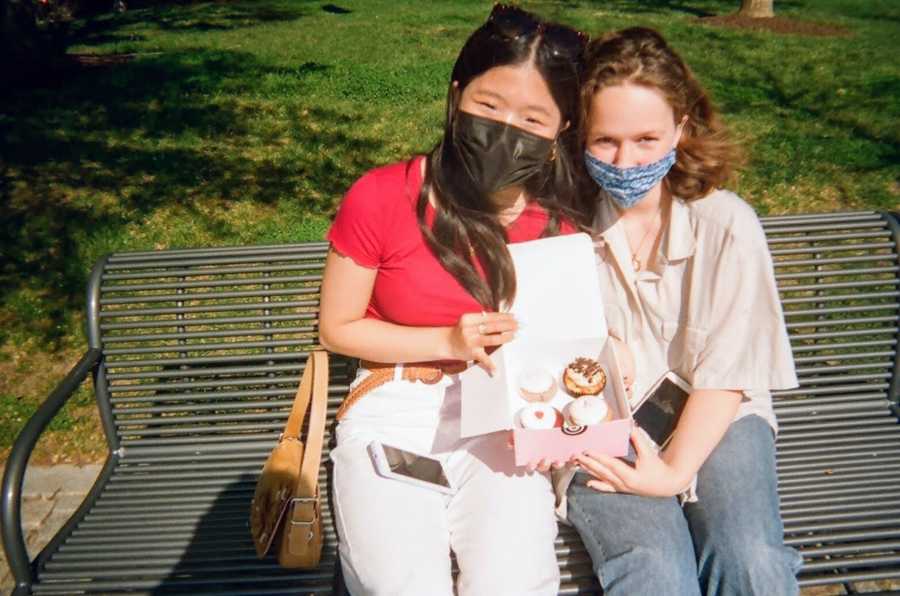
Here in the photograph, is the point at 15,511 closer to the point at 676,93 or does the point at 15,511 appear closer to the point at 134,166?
the point at 676,93

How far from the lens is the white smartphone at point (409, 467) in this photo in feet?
7.65

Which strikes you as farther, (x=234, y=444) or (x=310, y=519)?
(x=234, y=444)

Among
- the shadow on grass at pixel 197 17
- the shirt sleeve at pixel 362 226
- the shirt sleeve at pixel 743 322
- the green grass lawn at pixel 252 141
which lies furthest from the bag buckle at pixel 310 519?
the shadow on grass at pixel 197 17

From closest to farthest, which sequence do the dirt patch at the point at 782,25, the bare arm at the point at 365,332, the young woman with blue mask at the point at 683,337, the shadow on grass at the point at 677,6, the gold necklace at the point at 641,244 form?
the young woman with blue mask at the point at 683,337, the bare arm at the point at 365,332, the gold necklace at the point at 641,244, the dirt patch at the point at 782,25, the shadow on grass at the point at 677,6

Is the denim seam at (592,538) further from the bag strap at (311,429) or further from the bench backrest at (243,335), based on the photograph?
the bench backrest at (243,335)

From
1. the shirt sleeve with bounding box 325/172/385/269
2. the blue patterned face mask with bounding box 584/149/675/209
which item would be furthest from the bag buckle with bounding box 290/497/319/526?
the blue patterned face mask with bounding box 584/149/675/209

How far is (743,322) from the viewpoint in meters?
2.38

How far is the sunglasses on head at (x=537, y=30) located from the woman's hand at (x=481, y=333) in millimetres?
823

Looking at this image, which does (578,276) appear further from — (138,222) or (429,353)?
(138,222)

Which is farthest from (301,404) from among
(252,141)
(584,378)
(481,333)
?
(252,141)

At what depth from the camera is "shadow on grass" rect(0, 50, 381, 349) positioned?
5418 millimetres

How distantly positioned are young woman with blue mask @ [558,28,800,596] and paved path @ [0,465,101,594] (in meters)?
2.53

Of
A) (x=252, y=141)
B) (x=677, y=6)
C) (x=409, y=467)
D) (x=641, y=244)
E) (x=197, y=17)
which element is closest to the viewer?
(x=409, y=467)

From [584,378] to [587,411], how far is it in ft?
0.54
